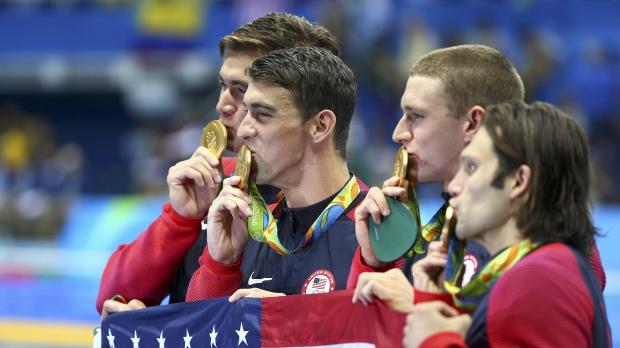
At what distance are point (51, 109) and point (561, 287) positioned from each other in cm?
1906

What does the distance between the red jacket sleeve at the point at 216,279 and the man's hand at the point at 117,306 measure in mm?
426

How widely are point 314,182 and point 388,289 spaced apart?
2.90 ft

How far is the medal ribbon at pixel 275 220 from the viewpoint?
371 cm

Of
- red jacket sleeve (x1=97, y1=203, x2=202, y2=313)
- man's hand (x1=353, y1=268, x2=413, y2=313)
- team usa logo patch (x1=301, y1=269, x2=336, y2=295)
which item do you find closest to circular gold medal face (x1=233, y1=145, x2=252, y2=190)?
team usa logo patch (x1=301, y1=269, x2=336, y2=295)

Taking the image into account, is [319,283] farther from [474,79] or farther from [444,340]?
[444,340]

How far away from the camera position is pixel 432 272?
115 inches

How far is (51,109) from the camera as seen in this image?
20781 mm

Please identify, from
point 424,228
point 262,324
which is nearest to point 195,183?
point 262,324

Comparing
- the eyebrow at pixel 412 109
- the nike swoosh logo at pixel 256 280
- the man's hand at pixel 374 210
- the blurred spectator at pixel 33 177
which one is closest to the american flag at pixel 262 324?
the man's hand at pixel 374 210

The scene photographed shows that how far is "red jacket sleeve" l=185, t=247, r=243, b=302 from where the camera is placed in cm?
388

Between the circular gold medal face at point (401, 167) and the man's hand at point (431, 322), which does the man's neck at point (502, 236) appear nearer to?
the man's hand at point (431, 322)

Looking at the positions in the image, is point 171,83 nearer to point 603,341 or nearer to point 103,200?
point 103,200

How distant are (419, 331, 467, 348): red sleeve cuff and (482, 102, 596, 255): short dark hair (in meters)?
0.33

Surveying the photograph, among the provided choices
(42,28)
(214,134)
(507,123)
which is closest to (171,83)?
(42,28)
